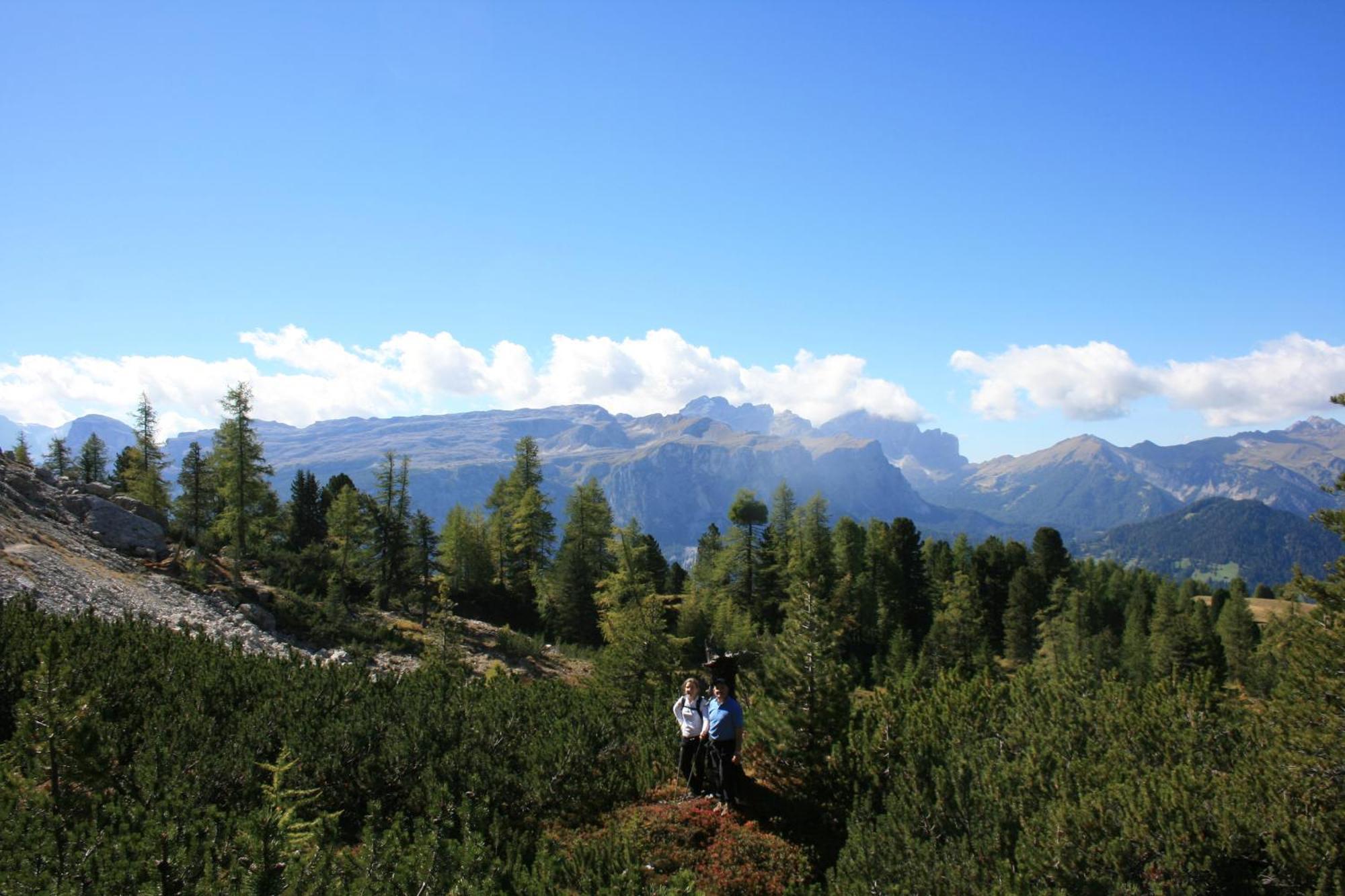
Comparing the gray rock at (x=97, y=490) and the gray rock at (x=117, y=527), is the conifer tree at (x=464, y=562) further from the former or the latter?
the gray rock at (x=97, y=490)

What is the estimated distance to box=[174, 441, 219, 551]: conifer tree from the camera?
36250 mm

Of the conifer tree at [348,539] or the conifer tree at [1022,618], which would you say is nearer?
the conifer tree at [348,539]

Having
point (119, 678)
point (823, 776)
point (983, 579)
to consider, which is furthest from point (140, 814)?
point (983, 579)

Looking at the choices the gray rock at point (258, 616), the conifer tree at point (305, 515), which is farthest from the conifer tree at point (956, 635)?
the conifer tree at point (305, 515)

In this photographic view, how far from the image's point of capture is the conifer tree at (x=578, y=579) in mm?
40938

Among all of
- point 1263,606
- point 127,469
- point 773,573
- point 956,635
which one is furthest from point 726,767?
point 1263,606

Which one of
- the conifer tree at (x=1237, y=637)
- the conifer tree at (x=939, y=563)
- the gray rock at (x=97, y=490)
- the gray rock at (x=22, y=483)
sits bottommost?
the conifer tree at (x=1237, y=637)

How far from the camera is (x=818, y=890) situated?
832cm

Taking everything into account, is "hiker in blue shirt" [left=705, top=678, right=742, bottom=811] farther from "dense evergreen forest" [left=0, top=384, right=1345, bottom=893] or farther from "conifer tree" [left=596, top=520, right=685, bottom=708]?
"conifer tree" [left=596, top=520, right=685, bottom=708]

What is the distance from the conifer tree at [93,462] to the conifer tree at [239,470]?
35272 mm

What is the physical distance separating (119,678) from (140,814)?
5.33 m

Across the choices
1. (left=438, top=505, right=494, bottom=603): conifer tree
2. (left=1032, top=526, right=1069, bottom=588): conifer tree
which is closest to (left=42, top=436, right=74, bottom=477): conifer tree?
(left=438, top=505, right=494, bottom=603): conifer tree

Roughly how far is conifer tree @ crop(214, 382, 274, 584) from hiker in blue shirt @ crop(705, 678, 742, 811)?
1214 inches

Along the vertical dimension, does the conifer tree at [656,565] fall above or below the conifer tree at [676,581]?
above
